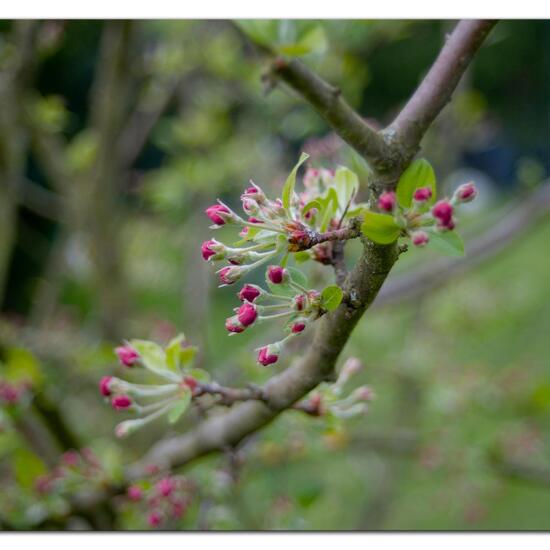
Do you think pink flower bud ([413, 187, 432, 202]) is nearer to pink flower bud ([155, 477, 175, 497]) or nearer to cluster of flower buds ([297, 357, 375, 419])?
cluster of flower buds ([297, 357, 375, 419])

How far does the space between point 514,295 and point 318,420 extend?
136 centimetres

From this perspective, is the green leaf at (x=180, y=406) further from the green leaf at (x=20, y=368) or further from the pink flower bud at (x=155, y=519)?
the green leaf at (x=20, y=368)

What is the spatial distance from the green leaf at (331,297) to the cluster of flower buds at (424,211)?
4cm

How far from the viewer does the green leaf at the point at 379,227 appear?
1.01ft

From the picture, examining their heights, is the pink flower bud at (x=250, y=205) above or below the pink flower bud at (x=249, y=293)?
above

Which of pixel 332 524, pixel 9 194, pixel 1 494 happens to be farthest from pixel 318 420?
pixel 332 524

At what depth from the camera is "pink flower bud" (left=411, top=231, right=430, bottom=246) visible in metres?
0.31

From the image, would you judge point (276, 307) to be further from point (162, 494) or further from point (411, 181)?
point (162, 494)

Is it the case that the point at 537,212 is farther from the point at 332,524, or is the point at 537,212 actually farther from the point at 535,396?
the point at 332,524

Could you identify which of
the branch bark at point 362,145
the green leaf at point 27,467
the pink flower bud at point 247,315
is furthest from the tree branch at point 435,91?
the green leaf at point 27,467

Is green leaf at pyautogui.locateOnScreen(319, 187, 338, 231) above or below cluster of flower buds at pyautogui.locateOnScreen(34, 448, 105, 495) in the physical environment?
above

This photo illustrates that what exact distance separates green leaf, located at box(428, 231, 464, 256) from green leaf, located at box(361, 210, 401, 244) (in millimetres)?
25

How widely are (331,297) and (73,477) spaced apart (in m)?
0.41

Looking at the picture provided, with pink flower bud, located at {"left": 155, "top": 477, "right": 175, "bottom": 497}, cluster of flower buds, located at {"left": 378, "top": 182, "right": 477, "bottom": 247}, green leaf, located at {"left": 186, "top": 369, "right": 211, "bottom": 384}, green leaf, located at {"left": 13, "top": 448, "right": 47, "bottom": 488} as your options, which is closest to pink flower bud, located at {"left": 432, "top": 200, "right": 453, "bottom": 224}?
cluster of flower buds, located at {"left": 378, "top": 182, "right": 477, "bottom": 247}
